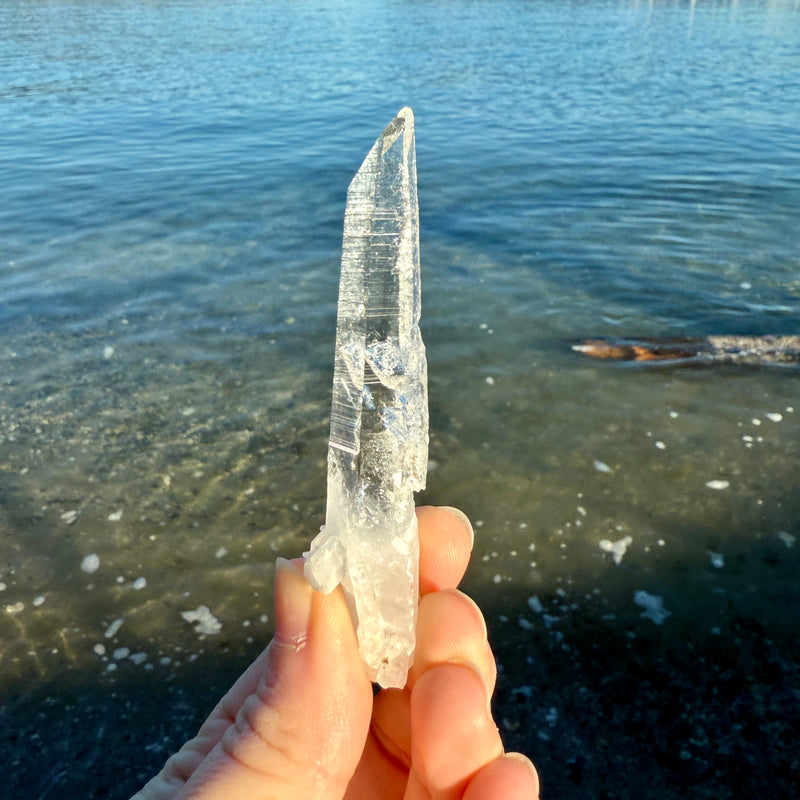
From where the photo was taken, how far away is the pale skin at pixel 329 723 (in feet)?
5.11

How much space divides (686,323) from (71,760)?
5.32m

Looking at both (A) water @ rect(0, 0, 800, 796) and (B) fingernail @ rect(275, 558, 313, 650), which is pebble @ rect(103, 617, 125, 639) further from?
(B) fingernail @ rect(275, 558, 313, 650)

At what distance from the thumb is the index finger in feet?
1.16

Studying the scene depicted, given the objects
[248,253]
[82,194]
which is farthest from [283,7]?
[248,253]

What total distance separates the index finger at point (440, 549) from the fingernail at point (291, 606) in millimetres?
437

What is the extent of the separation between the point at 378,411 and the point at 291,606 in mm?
477

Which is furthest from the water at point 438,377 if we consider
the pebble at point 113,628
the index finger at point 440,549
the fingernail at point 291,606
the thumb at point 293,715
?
the fingernail at point 291,606

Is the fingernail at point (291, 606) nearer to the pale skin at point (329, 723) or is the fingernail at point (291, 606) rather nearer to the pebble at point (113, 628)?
the pale skin at point (329, 723)

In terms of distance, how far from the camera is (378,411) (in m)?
1.62

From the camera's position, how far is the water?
10.8ft

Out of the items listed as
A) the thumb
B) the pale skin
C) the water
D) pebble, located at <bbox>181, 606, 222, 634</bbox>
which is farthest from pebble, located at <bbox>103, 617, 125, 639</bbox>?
the thumb

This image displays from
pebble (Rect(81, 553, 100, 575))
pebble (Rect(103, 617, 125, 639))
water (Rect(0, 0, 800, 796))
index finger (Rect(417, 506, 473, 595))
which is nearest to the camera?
index finger (Rect(417, 506, 473, 595))

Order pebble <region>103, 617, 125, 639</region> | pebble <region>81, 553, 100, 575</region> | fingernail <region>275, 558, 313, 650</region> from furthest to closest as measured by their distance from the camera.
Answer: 1. pebble <region>81, 553, 100, 575</region>
2. pebble <region>103, 617, 125, 639</region>
3. fingernail <region>275, 558, 313, 650</region>

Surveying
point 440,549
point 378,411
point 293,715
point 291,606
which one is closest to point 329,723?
point 293,715
